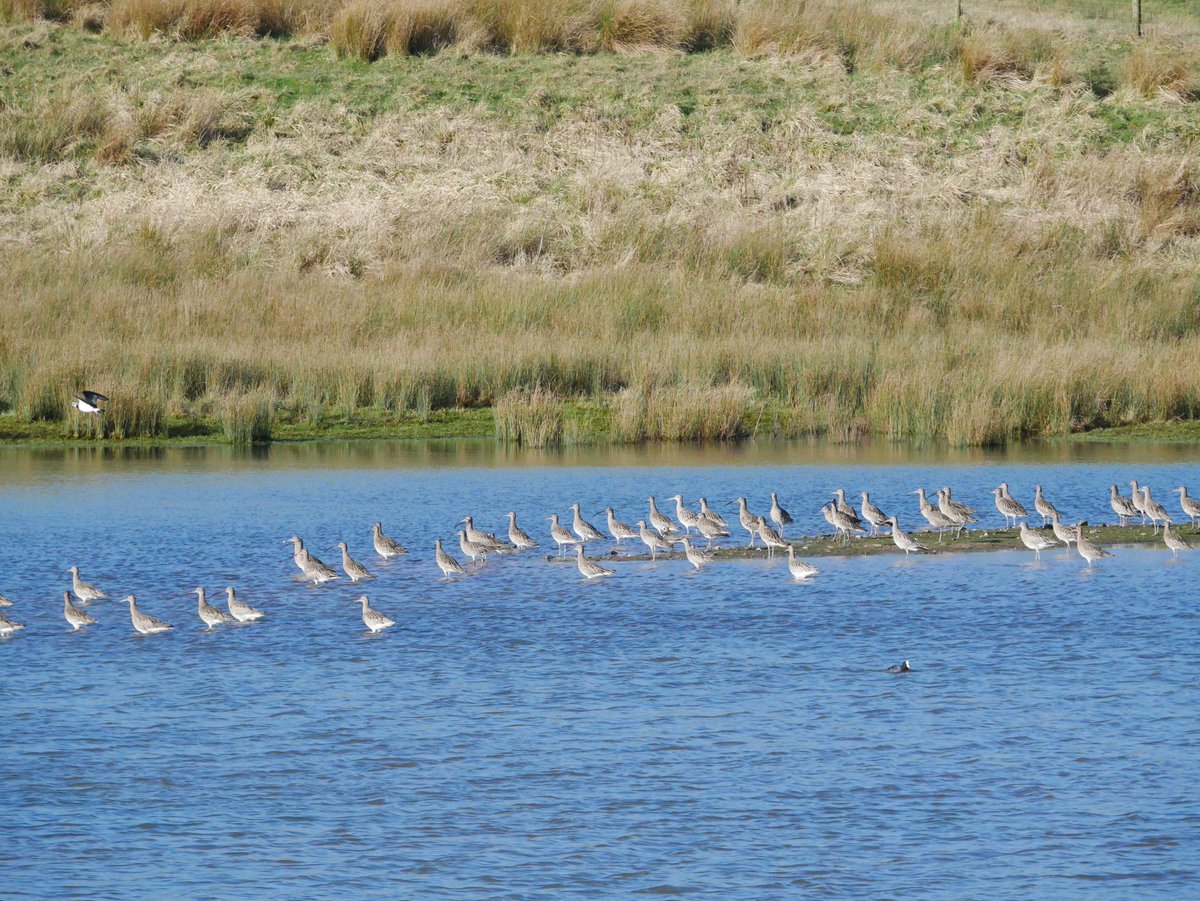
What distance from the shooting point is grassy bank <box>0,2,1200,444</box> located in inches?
1003

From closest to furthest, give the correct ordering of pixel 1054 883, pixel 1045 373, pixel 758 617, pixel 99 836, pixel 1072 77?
pixel 1054 883
pixel 99 836
pixel 758 617
pixel 1045 373
pixel 1072 77

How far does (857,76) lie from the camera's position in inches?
1620

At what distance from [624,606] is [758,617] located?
46.2 inches

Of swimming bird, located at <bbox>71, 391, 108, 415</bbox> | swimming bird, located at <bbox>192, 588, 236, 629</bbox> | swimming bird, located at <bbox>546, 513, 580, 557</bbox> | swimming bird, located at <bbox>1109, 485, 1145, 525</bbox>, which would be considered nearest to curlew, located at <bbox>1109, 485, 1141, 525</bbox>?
swimming bird, located at <bbox>1109, 485, 1145, 525</bbox>

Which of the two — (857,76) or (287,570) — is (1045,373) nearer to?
(287,570)

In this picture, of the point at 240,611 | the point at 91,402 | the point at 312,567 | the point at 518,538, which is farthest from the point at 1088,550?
the point at 91,402

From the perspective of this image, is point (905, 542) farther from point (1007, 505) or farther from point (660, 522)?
point (660, 522)

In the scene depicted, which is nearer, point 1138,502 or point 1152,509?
point 1152,509

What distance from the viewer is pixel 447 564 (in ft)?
53.7

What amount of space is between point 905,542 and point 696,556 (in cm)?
182

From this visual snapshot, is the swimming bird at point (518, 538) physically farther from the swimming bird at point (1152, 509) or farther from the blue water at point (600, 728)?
the swimming bird at point (1152, 509)

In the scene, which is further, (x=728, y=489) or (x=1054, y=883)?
(x=728, y=489)

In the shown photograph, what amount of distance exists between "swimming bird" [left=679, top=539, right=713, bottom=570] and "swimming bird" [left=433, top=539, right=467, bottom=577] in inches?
77.6

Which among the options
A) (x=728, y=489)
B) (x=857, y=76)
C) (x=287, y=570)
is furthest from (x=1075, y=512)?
(x=857, y=76)
